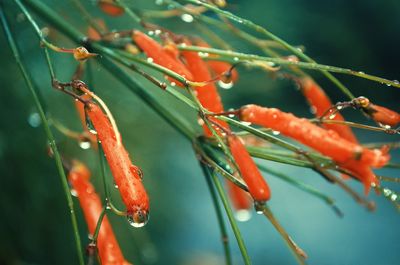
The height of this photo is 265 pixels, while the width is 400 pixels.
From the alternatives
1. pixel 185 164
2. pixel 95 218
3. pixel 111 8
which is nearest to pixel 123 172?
pixel 95 218

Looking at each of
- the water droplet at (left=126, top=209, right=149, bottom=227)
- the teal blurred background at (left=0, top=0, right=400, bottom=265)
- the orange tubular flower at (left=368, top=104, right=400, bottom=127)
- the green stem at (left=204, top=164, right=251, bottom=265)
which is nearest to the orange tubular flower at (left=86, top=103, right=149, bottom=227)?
the water droplet at (left=126, top=209, right=149, bottom=227)

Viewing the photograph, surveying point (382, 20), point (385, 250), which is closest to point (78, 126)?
point (385, 250)

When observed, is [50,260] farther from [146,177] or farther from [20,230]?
[146,177]

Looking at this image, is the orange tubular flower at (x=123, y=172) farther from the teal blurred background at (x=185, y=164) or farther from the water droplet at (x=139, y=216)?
the teal blurred background at (x=185, y=164)

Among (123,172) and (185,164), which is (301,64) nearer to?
(123,172)

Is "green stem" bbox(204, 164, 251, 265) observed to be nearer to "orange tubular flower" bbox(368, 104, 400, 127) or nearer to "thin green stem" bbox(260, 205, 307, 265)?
"thin green stem" bbox(260, 205, 307, 265)

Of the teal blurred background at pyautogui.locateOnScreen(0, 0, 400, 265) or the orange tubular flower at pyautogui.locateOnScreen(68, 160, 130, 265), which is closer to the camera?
the orange tubular flower at pyautogui.locateOnScreen(68, 160, 130, 265)

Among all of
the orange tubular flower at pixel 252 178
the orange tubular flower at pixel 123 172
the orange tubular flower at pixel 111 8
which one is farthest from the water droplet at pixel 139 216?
the orange tubular flower at pixel 111 8
